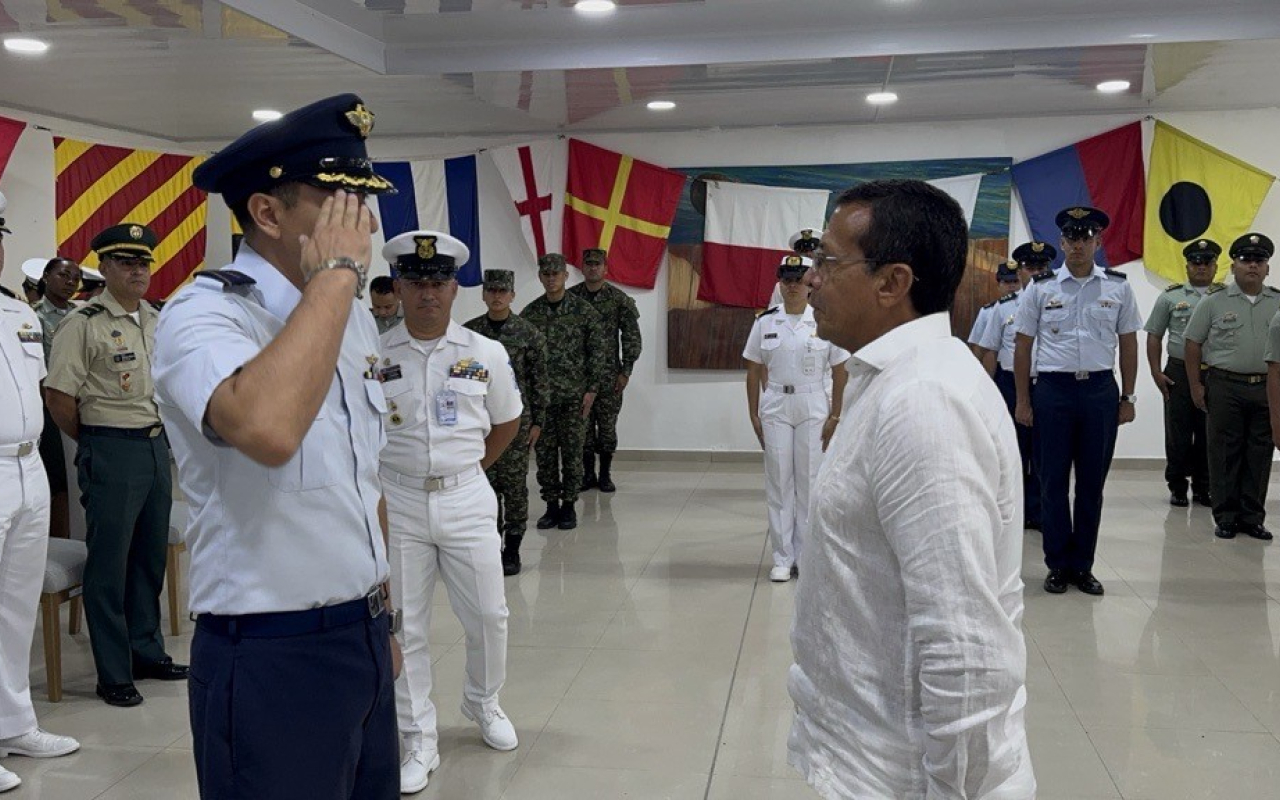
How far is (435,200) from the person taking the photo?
30.0 feet

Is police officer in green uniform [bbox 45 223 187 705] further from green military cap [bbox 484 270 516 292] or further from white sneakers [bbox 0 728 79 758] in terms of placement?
green military cap [bbox 484 270 516 292]

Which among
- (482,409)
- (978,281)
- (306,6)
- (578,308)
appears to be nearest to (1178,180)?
(978,281)

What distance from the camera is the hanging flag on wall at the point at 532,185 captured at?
29.6ft

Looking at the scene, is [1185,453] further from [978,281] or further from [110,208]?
[110,208]

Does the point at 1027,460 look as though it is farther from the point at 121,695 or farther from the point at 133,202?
the point at 133,202

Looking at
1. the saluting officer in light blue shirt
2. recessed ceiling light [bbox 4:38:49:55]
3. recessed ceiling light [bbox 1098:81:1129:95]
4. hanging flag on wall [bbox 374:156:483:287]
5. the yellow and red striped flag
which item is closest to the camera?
the saluting officer in light blue shirt

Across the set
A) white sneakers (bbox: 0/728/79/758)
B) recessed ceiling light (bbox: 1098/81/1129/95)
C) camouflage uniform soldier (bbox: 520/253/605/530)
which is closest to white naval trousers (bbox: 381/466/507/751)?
white sneakers (bbox: 0/728/79/758)

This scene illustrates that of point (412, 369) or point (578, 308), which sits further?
point (578, 308)

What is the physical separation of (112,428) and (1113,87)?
6780mm

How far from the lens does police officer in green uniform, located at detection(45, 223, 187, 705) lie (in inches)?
149

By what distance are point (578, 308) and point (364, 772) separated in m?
5.68

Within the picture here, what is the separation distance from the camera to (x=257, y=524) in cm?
144

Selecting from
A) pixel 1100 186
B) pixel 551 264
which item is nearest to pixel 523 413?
pixel 551 264

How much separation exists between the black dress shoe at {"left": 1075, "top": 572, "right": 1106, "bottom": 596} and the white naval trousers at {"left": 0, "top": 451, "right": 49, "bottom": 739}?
4386 mm
